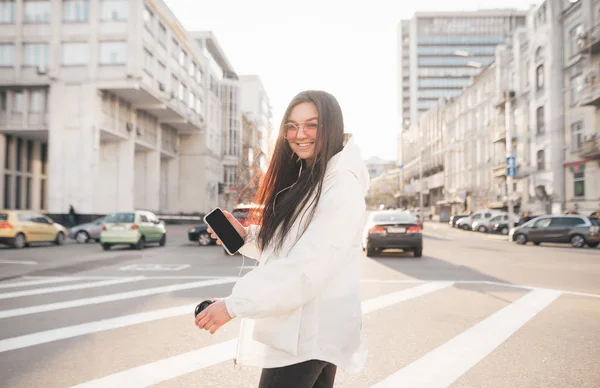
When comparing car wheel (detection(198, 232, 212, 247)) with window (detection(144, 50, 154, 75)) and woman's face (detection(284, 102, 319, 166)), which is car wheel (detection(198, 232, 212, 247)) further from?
window (detection(144, 50, 154, 75))

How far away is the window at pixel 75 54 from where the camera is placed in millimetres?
35625

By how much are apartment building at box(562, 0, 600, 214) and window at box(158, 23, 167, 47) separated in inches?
1191

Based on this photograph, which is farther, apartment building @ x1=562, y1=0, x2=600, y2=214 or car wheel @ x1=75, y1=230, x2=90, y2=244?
apartment building @ x1=562, y1=0, x2=600, y2=214

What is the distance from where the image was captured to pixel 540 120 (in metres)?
38.5

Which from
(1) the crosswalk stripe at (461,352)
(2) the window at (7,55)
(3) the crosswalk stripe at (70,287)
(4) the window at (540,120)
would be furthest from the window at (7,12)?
(1) the crosswalk stripe at (461,352)

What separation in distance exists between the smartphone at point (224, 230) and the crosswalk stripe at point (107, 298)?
5.44 meters

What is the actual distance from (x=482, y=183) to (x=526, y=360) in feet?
173

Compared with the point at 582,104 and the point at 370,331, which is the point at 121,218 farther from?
the point at 582,104

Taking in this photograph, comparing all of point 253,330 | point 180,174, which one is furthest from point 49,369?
point 180,174

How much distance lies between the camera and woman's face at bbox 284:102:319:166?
2102 millimetres

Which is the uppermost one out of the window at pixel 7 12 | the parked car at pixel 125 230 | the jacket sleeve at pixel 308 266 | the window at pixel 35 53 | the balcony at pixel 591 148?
the window at pixel 7 12

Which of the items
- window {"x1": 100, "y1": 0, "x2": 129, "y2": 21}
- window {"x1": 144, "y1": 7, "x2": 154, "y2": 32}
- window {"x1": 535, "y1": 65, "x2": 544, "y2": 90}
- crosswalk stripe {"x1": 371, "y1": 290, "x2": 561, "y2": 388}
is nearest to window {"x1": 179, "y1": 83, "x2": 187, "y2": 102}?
window {"x1": 144, "y1": 7, "x2": 154, "y2": 32}

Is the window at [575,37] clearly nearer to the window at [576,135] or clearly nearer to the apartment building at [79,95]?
the window at [576,135]

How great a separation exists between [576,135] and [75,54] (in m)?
34.9
